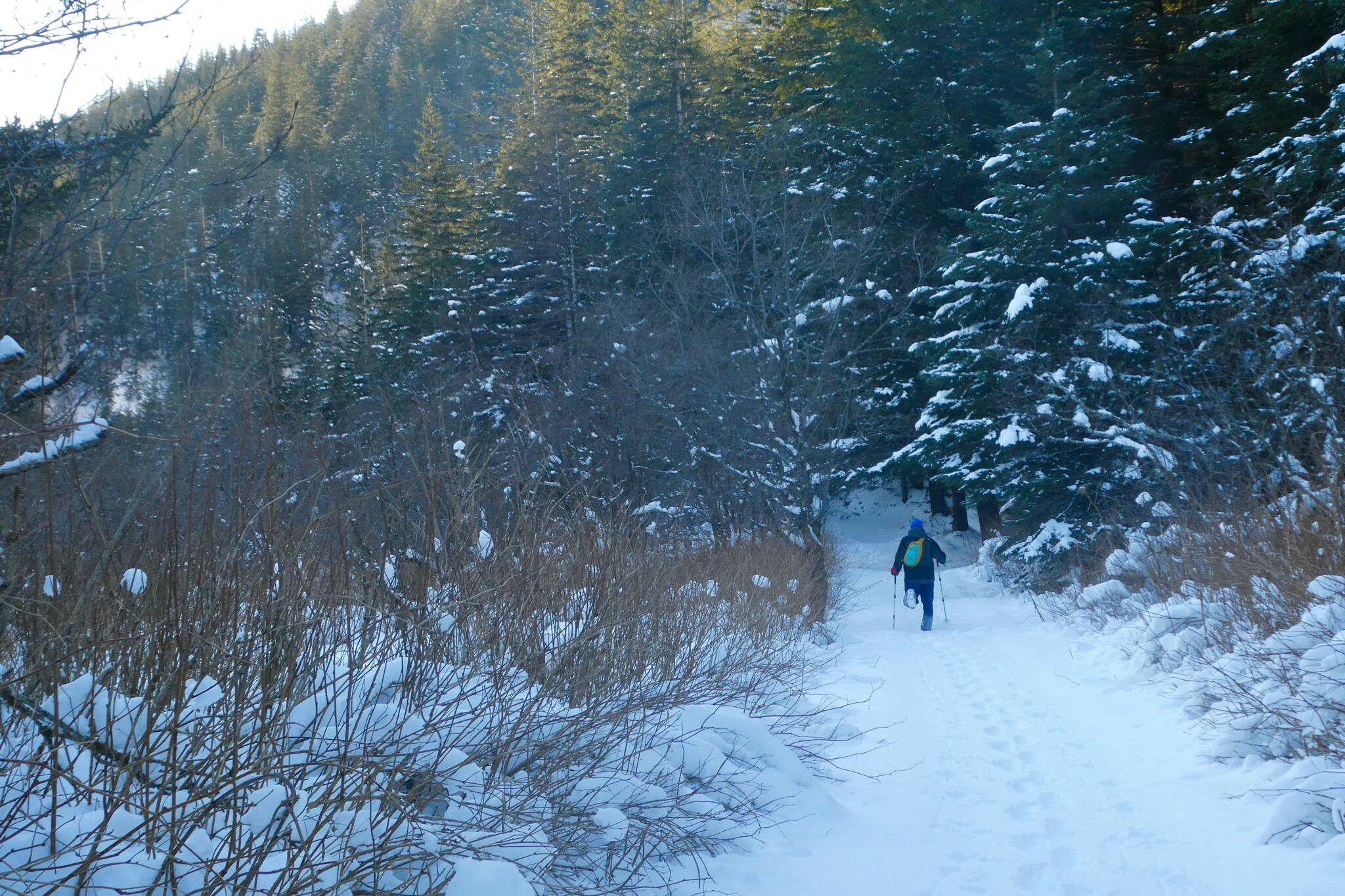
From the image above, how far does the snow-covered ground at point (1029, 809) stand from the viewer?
372 cm

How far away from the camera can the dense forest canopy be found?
13062 mm

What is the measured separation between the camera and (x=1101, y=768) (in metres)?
5.29

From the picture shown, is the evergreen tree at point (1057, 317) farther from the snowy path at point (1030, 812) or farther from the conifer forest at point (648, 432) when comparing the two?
the snowy path at point (1030, 812)

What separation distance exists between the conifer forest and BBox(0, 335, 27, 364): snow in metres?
0.11

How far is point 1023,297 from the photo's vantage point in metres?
16.9

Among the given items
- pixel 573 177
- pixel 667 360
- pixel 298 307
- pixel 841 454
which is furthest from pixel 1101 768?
pixel 298 307

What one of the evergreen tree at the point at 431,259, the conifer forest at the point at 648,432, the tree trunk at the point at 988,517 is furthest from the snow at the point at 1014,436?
the evergreen tree at the point at 431,259

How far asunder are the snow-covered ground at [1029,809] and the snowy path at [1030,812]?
11mm

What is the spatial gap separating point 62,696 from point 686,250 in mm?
19123

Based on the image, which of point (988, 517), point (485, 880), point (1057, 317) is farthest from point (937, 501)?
point (485, 880)

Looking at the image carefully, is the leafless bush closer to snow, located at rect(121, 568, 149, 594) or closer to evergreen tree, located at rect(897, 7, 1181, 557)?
snow, located at rect(121, 568, 149, 594)

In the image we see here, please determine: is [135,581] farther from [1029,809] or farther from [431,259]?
[431,259]

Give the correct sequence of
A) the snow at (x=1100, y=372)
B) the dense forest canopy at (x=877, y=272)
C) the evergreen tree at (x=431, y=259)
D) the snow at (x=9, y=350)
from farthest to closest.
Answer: the evergreen tree at (x=431, y=259), the snow at (x=1100, y=372), the dense forest canopy at (x=877, y=272), the snow at (x=9, y=350)

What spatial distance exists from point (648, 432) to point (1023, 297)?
753 centimetres
